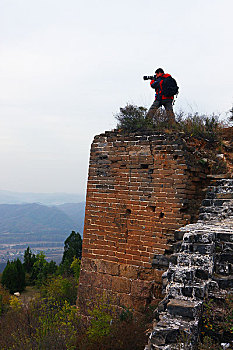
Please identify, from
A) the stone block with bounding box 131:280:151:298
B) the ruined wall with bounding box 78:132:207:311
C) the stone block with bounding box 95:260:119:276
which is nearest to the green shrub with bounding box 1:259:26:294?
the ruined wall with bounding box 78:132:207:311

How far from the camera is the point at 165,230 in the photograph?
4.92 m

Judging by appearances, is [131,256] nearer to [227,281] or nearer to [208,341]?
[227,281]

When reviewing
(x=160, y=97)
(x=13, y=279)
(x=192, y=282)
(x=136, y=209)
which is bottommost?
(x=13, y=279)

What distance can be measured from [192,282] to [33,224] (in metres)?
156

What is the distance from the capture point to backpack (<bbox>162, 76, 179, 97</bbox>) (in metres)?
6.76

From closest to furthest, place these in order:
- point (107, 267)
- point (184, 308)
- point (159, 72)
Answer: point (184, 308)
point (107, 267)
point (159, 72)

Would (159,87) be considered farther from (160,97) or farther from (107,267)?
(107,267)

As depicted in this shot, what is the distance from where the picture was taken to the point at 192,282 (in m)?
3.19

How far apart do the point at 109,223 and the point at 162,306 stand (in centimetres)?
255


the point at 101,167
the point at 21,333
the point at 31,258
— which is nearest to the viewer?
the point at 21,333

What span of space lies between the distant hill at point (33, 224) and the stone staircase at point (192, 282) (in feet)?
390

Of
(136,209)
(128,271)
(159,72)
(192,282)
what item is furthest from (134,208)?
(159,72)

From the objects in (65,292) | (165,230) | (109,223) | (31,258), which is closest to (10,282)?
(31,258)

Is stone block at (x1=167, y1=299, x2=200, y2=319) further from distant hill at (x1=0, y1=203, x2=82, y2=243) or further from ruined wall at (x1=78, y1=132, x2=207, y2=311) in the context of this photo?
distant hill at (x1=0, y1=203, x2=82, y2=243)
